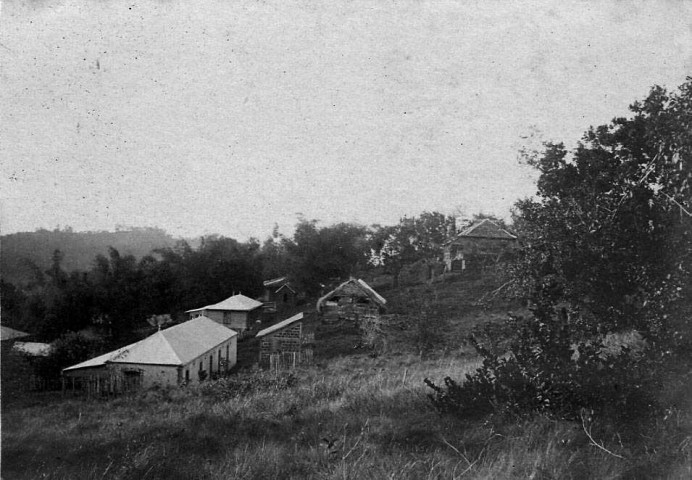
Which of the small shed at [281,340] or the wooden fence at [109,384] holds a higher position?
the small shed at [281,340]

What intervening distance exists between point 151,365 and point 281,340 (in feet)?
19.0

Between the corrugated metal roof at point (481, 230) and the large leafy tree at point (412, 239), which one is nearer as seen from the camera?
the corrugated metal roof at point (481, 230)

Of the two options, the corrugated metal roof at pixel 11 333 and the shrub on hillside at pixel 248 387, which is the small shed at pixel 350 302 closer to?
the shrub on hillside at pixel 248 387

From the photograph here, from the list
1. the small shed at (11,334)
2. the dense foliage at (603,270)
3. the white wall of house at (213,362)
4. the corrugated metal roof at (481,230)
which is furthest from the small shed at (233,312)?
the dense foliage at (603,270)

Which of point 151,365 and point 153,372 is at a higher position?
point 151,365

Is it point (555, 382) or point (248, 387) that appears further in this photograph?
point (248, 387)

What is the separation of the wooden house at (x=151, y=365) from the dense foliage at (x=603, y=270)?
13.2m

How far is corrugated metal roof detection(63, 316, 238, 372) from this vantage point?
1616 centimetres

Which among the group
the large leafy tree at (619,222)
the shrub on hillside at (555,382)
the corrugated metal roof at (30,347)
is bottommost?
the corrugated metal roof at (30,347)

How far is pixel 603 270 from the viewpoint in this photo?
5.82m

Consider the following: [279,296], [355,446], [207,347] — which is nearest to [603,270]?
[355,446]

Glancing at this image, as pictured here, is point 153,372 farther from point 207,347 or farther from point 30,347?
point 30,347

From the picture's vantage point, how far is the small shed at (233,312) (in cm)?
2269

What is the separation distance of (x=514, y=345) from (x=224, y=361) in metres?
17.6
